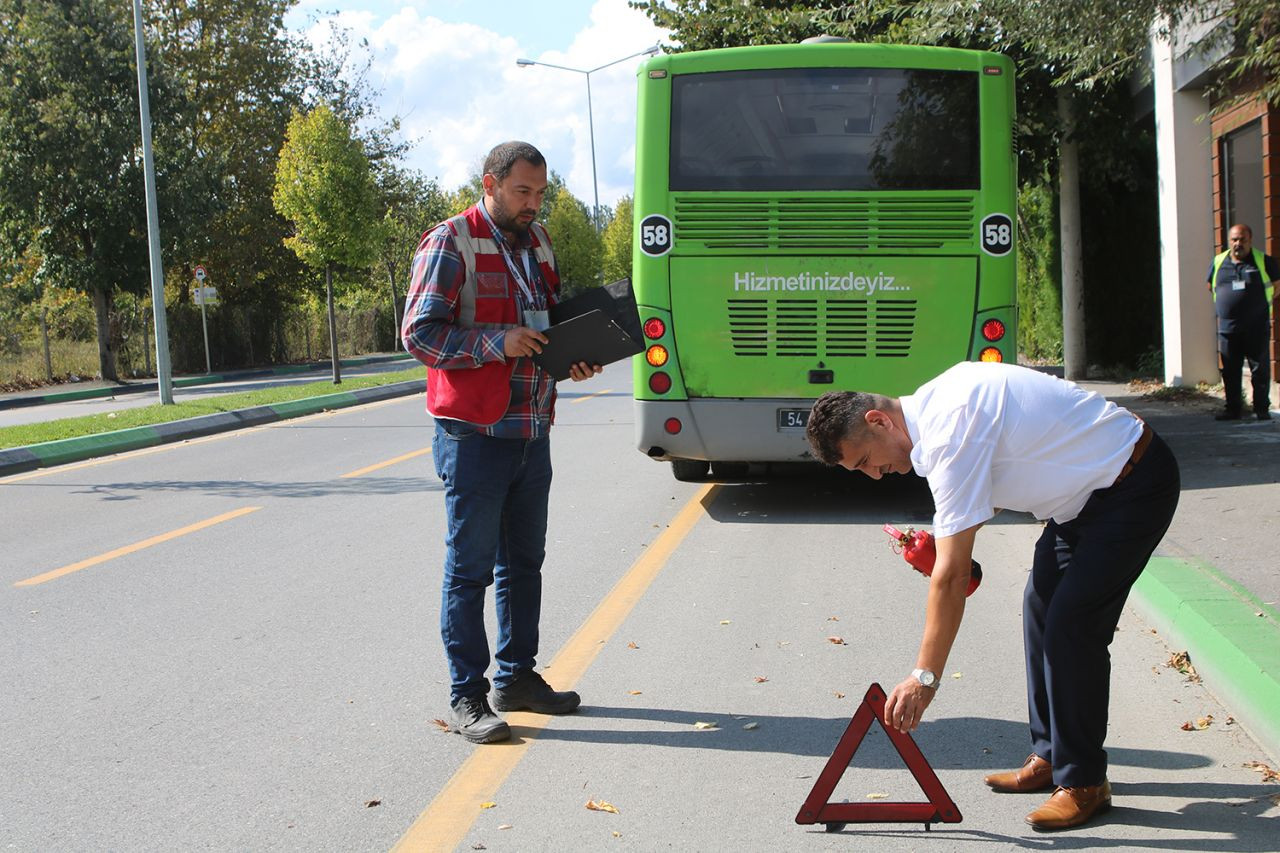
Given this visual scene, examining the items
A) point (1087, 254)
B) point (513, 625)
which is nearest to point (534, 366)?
point (513, 625)

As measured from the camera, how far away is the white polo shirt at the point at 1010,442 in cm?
343

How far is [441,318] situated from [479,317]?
17cm

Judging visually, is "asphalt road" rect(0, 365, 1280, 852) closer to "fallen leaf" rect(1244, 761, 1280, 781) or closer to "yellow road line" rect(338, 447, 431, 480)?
"fallen leaf" rect(1244, 761, 1280, 781)

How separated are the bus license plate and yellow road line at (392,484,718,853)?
1.82 metres

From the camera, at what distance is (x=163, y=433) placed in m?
16.9

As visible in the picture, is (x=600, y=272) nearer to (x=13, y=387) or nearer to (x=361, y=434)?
(x=13, y=387)

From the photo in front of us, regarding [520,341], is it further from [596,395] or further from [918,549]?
[596,395]

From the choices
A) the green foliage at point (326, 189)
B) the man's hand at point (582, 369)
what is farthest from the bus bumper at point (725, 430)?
the green foliage at point (326, 189)

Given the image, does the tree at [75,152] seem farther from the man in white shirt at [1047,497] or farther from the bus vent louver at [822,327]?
the man in white shirt at [1047,497]

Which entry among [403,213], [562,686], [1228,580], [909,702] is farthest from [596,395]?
[403,213]

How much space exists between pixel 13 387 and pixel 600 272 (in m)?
48.4

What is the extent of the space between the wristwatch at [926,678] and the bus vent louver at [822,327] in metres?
5.97

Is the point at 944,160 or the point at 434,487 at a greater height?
the point at 944,160

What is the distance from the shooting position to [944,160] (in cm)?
926
